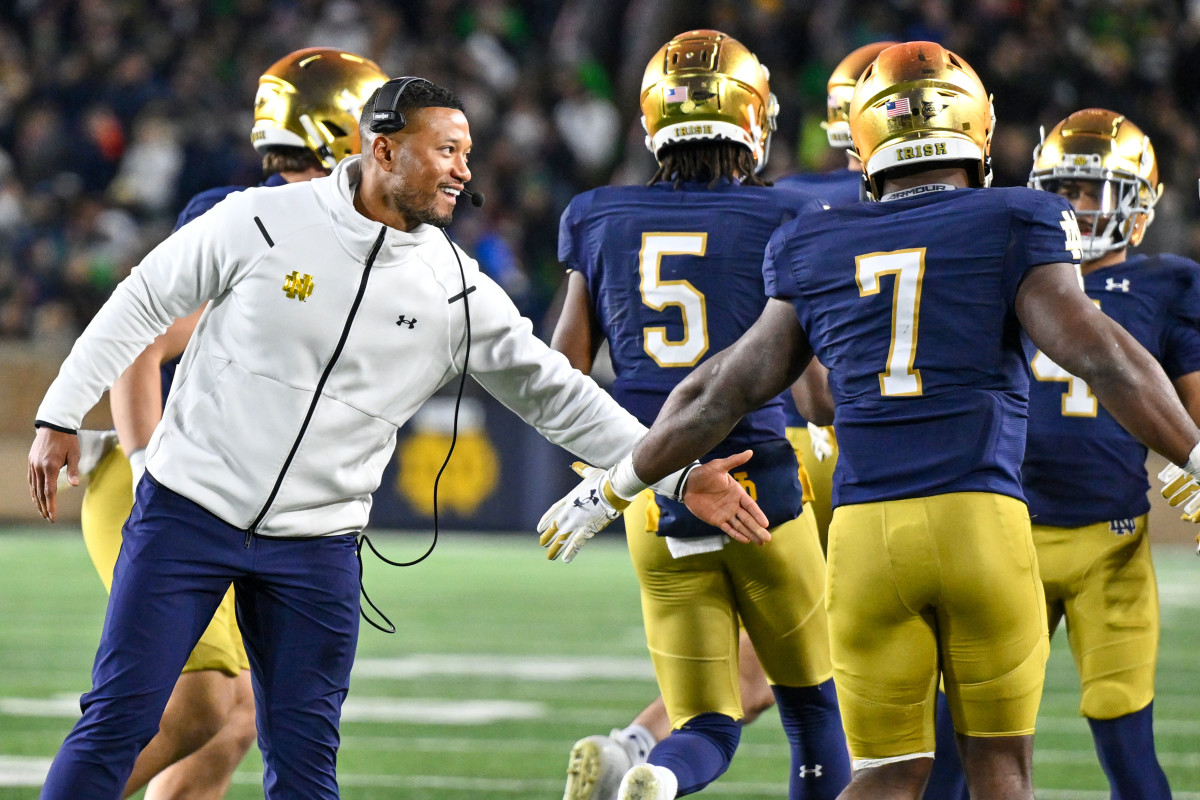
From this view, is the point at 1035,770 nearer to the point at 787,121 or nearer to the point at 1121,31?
the point at 787,121

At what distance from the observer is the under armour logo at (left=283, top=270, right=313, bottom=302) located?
11.4 feet

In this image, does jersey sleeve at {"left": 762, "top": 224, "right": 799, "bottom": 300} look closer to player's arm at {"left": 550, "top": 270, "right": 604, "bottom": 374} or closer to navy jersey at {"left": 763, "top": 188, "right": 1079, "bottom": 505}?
navy jersey at {"left": 763, "top": 188, "right": 1079, "bottom": 505}

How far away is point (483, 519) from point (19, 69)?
6.76 m

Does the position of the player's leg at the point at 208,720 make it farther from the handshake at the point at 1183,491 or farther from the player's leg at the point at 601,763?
the handshake at the point at 1183,491

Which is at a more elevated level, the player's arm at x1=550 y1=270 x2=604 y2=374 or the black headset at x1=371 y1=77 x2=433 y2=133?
the black headset at x1=371 y1=77 x2=433 y2=133

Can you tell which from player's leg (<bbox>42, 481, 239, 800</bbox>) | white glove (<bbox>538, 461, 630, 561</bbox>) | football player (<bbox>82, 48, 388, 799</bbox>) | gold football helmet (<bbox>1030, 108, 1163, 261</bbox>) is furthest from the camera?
gold football helmet (<bbox>1030, 108, 1163, 261</bbox>)

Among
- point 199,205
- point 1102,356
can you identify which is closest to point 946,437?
point 1102,356

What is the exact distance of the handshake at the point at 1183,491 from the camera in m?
3.56

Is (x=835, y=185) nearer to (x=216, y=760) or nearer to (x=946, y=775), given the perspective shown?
(x=946, y=775)

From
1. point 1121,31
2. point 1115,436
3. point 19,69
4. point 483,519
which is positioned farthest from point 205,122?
point 1115,436

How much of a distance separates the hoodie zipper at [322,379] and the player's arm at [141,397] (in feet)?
2.47

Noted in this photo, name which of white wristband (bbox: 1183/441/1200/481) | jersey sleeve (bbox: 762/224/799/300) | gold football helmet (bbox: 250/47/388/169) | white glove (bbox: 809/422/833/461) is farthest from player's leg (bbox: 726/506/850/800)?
gold football helmet (bbox: 250/47/388/169)

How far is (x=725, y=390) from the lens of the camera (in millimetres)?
3539

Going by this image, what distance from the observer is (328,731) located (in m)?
3.51
